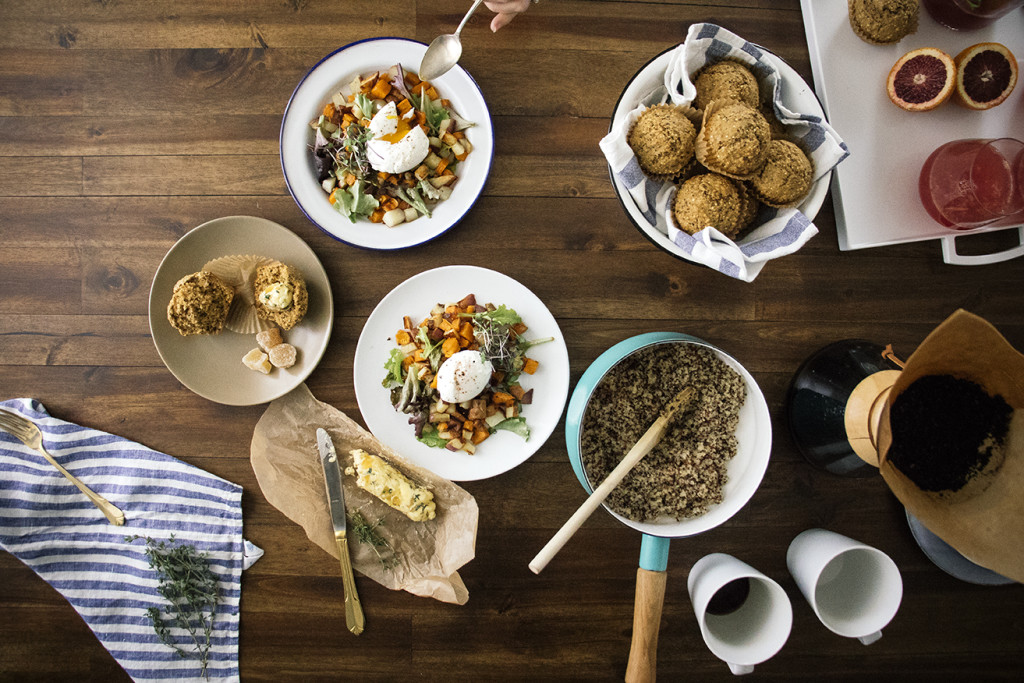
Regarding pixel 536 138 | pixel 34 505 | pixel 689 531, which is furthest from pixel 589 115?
pixel 34 505

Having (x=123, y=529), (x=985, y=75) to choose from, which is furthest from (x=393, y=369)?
(x=985, y=75)

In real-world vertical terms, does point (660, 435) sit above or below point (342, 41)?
below

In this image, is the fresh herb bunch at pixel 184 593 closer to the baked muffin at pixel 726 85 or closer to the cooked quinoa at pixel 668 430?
the cooked quinoa at pixel 668 430

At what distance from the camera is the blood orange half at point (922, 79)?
1614 millimetres

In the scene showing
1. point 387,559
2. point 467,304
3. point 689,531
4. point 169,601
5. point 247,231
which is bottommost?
point 169,601

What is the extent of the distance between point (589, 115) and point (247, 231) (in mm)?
1127

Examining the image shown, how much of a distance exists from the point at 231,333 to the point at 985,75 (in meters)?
2.36

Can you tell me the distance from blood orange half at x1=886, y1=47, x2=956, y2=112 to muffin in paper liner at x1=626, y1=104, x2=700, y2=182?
672 mm

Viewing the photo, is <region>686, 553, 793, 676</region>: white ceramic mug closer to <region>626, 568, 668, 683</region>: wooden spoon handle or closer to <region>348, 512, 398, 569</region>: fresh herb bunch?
<region>626, 568, 668, 683</region>: wooden spoon handle

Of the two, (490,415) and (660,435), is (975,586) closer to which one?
(660,435)

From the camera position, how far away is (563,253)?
1.81 meters

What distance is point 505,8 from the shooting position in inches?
65.9

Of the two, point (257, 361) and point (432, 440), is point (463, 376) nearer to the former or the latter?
point (432, 440)

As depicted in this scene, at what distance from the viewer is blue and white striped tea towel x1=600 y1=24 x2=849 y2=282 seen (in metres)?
1.44
